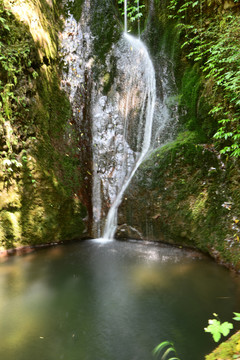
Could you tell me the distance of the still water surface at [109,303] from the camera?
9.84 ft

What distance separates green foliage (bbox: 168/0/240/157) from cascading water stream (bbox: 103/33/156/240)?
54.7 inches

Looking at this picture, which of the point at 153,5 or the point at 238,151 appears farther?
the point at 153,5

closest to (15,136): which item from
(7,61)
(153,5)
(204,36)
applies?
(7,61)

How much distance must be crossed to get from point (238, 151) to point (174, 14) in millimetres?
5493

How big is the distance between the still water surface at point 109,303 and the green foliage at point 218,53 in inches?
110

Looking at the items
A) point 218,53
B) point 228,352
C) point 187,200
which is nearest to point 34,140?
point 187,200

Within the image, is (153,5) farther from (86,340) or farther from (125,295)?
(86,340)

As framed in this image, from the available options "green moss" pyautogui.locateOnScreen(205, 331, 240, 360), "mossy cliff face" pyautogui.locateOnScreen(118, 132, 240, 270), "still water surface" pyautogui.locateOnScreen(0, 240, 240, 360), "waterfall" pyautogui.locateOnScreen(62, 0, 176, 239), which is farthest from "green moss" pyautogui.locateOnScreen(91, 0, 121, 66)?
"green moss" pyautogui.locateOnScreen(205, 331, 240, 360)

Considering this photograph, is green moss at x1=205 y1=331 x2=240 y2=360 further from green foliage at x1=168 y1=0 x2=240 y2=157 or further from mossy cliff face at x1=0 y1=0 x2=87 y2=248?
mossy cliff face at x1=0 y1=0 x2=87 y2=248

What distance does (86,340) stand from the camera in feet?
10.2

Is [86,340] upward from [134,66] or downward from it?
downward

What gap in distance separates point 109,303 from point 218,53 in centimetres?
572

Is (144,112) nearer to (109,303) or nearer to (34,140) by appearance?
(34,140)

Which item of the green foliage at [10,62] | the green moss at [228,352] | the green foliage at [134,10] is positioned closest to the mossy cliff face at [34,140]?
the green foliage at [10,62]
